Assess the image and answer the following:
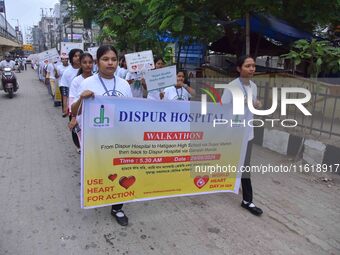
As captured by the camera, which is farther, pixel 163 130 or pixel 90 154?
pixel 163 130

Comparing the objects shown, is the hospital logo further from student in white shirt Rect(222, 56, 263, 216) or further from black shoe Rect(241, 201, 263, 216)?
black shoe Rect(241, 201, 263, 216)

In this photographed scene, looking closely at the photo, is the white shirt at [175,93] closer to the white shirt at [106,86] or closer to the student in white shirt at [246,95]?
the student in white shirt at [246,95]

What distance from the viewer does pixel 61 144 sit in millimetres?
6277

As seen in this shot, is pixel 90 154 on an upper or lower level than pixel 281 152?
upper

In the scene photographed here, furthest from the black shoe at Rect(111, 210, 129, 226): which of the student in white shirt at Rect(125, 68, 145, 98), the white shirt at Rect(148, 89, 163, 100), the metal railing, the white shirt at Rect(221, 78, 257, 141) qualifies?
the metal railing

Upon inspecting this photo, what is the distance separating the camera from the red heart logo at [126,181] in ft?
10.6

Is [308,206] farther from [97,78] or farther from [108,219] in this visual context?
[97,78]

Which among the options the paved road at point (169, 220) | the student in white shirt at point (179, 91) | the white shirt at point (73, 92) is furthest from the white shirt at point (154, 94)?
the paved road at point (169, 220)

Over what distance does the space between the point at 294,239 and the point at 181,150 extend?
139 cm

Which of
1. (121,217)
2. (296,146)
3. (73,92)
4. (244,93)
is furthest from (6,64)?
(244,93)

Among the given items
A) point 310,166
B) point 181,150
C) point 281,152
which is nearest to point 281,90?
point 281,152

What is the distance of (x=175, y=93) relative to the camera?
16.0ft

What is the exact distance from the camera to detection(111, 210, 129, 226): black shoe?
3344mm

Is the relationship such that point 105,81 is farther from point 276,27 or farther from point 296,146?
point 276,27
